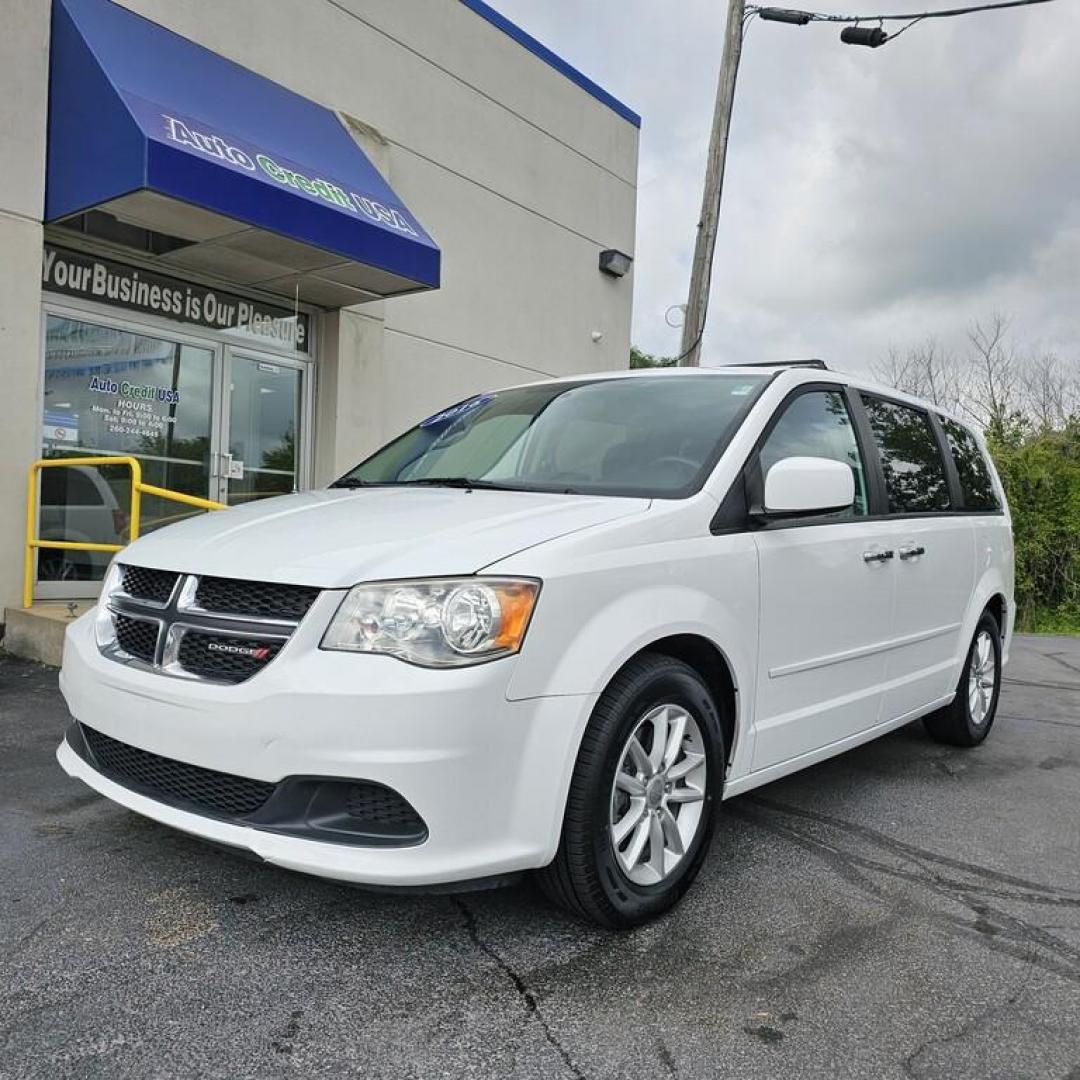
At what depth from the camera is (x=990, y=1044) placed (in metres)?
2.19

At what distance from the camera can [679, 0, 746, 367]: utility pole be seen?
10.9 metres

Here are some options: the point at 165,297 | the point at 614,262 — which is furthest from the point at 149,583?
the point at 614,262

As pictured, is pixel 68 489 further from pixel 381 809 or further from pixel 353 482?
pixel 381 809

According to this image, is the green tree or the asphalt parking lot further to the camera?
the green tree

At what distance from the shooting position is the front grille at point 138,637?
2721mm

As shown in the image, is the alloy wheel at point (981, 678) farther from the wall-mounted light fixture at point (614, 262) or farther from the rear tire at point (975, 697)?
the wall-mounted light fixture at point (614, 262)

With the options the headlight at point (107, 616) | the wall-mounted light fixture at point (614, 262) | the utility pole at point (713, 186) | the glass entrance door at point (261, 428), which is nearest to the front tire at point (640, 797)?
the headlight at point (107, 616)

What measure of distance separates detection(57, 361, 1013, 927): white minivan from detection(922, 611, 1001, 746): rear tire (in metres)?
1.19

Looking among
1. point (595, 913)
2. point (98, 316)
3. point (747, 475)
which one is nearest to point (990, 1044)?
point (595, 913)

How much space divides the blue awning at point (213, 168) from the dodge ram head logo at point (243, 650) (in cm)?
470

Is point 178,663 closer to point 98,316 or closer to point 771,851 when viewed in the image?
point 771,851

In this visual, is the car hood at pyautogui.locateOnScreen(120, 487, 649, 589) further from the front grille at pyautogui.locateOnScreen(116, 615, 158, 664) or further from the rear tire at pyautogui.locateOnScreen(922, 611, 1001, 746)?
the rear tire at pyautogui.locateOnScreen(922, 611, 1001, 746)

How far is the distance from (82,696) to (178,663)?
48 cm

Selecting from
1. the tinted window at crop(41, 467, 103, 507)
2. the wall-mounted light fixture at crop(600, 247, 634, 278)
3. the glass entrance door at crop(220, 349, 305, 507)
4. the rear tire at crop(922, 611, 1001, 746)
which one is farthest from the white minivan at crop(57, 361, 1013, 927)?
the wall-mounted light fixture at crop(600, 247, 634, 278)
